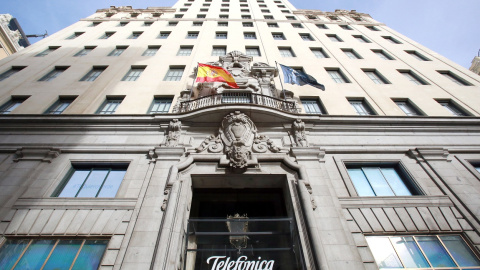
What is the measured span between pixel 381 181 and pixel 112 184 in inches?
485

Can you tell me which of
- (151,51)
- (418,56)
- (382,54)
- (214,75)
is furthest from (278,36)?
(214,75)

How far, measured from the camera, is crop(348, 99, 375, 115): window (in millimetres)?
13617

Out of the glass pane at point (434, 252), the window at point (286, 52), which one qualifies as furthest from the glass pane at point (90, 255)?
the window at point (286, 52)

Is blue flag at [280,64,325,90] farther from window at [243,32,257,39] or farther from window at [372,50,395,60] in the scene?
window at [372,50,395,60]

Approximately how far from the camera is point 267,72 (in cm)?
1595

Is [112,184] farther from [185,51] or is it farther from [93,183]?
[185,51]

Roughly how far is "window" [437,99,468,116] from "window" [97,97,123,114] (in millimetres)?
21845

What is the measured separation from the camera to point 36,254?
7180 mm

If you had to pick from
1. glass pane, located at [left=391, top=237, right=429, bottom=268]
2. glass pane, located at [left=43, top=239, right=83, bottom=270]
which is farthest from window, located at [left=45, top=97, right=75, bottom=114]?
glass pane, located at [left=391, top=237, right=429, bottom=268]

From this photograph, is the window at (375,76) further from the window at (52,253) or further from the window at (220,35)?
the window at (52,253)

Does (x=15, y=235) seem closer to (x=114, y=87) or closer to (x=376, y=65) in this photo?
(x=114, y=87)

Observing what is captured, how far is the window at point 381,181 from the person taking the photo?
934 cm

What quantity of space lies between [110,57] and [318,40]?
66.7 ft

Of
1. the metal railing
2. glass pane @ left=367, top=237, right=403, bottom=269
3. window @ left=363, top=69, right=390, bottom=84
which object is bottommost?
glass pane @ left=367, top=237, right=403, bottom=269
